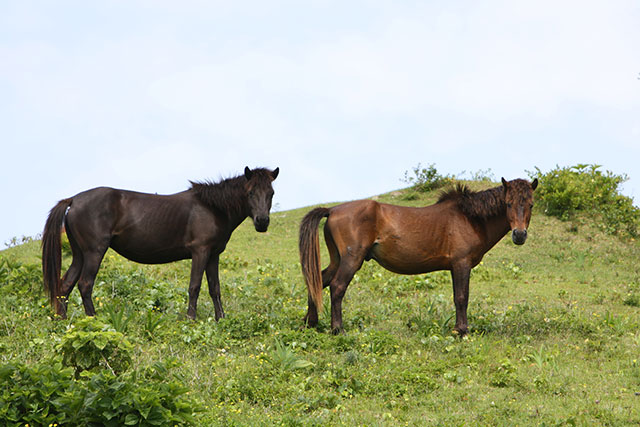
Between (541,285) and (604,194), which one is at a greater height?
(604,194)

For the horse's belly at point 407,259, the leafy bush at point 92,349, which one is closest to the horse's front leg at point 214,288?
the horse's belly at point 407,259

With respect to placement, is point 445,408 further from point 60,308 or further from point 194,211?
point 60,308

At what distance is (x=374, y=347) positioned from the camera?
8.73 m

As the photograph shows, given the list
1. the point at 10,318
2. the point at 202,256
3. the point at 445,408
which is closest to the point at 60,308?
the point at 10,318

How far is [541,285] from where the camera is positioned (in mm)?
15203

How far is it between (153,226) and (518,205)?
5.84 metres

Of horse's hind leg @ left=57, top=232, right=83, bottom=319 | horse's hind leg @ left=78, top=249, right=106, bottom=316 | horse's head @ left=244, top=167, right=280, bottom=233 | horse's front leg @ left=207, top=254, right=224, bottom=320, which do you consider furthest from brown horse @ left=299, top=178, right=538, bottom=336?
horse's hind leg @ left=57, top=232, right=83, bottom=319

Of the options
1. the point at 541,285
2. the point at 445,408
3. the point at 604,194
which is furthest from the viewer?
the point at 604,194

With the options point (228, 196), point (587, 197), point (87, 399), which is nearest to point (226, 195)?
point (228, 196)

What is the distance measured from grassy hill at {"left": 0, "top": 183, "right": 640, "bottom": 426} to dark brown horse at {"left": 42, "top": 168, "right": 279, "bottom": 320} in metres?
0.71

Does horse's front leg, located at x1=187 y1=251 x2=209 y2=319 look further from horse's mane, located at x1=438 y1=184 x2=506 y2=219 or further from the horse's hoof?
horse's mane, located at x1=438 y1=184 x2=506 y2=219

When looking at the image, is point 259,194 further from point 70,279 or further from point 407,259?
point 70,279

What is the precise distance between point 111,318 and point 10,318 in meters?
2.12

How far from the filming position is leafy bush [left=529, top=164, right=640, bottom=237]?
71.3ft
